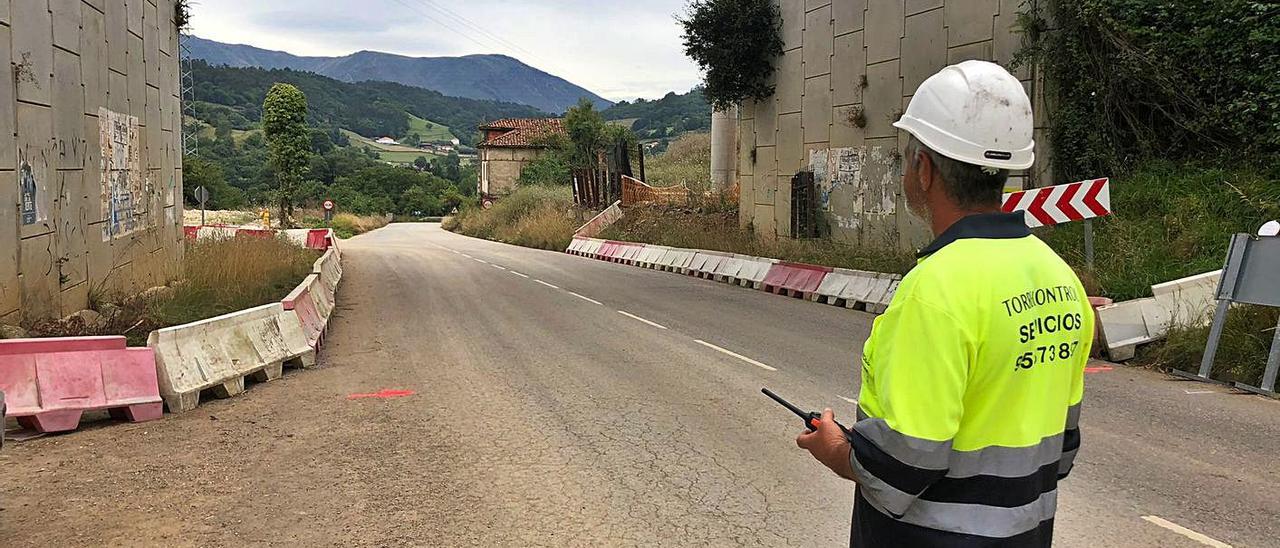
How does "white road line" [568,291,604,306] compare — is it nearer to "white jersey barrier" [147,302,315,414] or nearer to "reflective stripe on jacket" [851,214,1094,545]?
"white jersey barrier" [147,302,315,414]

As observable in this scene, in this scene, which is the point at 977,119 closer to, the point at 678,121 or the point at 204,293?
the point at 204,293

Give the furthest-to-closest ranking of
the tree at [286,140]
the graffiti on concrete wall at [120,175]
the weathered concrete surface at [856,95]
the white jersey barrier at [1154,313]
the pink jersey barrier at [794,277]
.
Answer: the tree at [286,140] → the weathered concrete surface at [856,95] → the pink jersey barrier at [794,277] → the graffiti on concrete wall at [120,175] → the white jersey barrier at [1154,313]

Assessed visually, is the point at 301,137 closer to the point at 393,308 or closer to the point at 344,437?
the point at 393,308

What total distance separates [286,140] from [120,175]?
51601 millimetres

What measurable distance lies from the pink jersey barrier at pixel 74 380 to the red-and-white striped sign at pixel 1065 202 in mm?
10799

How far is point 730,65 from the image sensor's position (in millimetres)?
28594

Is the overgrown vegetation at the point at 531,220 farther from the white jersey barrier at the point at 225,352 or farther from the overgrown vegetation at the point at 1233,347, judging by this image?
the overgrown vegetation at the point at 1233,347

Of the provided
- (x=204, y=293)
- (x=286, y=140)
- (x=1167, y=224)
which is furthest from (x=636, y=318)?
(x=286, y=140)

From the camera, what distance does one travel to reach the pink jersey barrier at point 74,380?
7805mm

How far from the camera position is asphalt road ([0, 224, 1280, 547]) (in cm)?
565

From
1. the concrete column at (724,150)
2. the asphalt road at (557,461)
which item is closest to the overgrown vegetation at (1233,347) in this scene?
the asphalt road at (557,461)

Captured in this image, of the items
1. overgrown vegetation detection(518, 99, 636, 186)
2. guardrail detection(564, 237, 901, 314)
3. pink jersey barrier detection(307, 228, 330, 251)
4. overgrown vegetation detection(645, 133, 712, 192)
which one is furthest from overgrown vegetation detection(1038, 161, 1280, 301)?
overgrown vegetation detection(518, 99, 636, 186)

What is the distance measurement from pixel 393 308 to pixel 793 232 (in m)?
12.9

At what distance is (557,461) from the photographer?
23.2 ft
